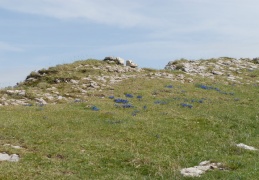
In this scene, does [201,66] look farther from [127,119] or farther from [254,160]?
[254,160]

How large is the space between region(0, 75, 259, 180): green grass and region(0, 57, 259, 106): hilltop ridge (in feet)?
12.3

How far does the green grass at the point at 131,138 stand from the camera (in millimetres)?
17375

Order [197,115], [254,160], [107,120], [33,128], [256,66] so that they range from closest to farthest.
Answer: [254,160] < [33,128] < [107,120] < [197,115] < [256,66]

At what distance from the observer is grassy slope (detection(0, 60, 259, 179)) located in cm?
1739

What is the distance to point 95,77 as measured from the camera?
4319 centimetres

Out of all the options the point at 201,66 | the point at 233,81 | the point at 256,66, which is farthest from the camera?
the point at 256,66

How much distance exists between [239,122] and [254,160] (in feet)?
32.6

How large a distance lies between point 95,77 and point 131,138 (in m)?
Result: 21.2

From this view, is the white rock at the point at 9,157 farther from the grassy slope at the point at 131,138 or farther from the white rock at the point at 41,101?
the white rock at the point at 41,101

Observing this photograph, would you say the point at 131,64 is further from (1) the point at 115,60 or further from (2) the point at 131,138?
(2) the point at 131,138

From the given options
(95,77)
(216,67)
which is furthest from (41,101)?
(216,67)

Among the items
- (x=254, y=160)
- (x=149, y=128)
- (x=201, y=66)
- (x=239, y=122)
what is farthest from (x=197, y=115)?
(x=201, y=66)

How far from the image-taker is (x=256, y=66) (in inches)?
2368

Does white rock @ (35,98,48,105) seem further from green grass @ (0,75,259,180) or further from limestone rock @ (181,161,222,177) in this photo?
limestone rock @ (181,161,222,177)
